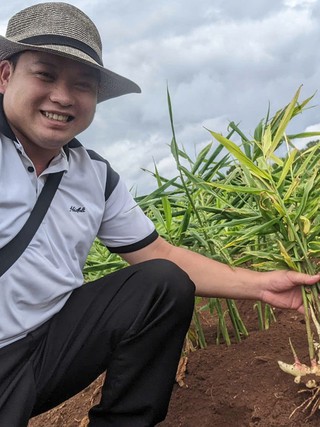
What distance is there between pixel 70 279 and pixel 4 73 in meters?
0.56

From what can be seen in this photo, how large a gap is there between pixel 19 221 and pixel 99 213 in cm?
25

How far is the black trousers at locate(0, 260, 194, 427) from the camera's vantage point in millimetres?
1751

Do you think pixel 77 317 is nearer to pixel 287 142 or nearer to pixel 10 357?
pixel 10 357

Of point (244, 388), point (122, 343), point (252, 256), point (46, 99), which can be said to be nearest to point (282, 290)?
point (252, 256)

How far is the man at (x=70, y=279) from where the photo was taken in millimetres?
1682

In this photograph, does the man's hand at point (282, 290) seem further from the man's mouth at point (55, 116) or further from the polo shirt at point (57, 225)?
the man's mouth at point (55, 116)

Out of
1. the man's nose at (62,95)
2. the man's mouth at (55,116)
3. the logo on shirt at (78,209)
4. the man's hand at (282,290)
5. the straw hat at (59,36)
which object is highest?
the straw hat at (59,36)

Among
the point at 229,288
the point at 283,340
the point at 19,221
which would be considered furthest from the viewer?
the point at 283,340

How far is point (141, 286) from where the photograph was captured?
1768 mm

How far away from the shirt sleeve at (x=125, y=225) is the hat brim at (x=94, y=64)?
0.26m

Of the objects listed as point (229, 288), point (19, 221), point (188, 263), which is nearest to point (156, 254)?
point (188, 263)

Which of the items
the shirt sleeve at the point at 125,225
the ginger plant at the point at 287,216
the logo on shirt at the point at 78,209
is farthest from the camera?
the shirt sleeve at the point at 125,225

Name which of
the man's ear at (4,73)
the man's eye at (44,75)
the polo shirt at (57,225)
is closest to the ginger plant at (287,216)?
the polo shirt at (57,225)

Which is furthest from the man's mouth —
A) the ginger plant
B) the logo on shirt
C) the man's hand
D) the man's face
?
the man's hand
